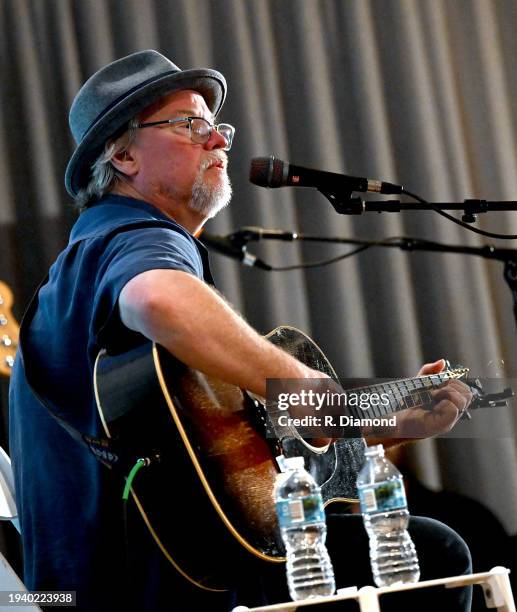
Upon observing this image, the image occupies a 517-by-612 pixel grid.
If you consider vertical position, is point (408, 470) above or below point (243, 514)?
above

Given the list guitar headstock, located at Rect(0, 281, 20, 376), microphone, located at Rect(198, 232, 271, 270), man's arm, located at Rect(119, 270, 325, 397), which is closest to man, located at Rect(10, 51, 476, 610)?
man's arm, located at Rect(119, 270, 325, 397)

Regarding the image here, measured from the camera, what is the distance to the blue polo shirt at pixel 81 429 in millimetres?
1626

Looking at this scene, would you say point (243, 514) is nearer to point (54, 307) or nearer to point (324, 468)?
point (324, 468)

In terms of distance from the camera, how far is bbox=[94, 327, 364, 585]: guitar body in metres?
1.54

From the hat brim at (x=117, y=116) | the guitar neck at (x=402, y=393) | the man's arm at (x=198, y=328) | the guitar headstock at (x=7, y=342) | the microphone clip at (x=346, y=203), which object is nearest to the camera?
the man's arm at (x=198, y=328)

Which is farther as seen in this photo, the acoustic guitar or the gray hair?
the gray hair

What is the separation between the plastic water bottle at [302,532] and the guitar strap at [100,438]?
27 cm

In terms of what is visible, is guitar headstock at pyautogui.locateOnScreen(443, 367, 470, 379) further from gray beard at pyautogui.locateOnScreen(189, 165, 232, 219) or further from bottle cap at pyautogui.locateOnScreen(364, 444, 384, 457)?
gray beard at pyautogui.locateOnScreen(189, 165, 232, 219)

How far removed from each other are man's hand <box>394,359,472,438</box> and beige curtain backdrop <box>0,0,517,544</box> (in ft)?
2.89

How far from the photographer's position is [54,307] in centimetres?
178

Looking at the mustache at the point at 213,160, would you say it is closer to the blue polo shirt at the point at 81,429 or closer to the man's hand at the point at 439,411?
the blue polo shirt at the point at 81,429

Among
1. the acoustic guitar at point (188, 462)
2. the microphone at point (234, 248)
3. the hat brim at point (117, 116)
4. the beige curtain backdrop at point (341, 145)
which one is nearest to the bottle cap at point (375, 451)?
the acoustic guitar at point (188, 462)

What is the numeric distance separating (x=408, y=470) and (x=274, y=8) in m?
1.55

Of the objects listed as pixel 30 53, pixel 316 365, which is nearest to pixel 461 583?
pixel 316 365
